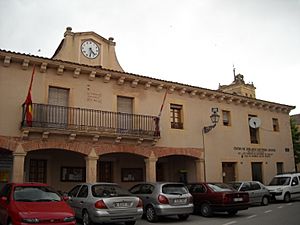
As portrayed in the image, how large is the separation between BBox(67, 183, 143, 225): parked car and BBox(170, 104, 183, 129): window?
810 centimetres

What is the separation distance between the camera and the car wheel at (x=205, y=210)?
45.1 ft

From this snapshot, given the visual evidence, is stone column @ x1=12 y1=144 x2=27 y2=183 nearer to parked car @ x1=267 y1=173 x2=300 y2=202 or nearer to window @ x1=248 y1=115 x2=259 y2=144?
parked car @ x1=267 y1=173 x2=300 y2=202

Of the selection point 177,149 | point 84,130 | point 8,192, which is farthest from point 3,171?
point 177,149

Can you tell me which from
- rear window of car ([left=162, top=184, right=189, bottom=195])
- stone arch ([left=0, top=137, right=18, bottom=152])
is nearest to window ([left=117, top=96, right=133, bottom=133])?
rear window of car ([left=162, top=184, right=189, bottom=195])

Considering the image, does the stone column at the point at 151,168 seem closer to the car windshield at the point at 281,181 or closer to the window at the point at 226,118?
the window at the point at 226,118

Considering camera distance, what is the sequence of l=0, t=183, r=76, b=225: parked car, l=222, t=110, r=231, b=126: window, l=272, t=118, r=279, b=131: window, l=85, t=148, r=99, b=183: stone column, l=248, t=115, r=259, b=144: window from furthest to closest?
1. l=272, t=118, r=279, b=131: window
2. l=248, t=115, r=259, b=144: window
3. l=222, t=110, r=231, b=126: window
4. l=85, t=148, r=99, b=183: stone column
5. l=0, t=183, r=76, b=225: parked car

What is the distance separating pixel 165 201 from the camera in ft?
40.2

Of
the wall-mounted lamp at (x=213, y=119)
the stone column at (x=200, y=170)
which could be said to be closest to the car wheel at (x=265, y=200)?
the stone column at (x=200, y=170)

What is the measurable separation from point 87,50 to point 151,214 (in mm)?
10848

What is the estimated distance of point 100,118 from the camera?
15953 millimetres

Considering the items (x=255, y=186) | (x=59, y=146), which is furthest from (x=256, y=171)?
(x=59, y=146)

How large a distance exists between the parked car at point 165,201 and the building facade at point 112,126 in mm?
3486

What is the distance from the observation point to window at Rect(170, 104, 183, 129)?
750 inches

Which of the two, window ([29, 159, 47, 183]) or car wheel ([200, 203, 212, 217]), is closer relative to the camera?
car wheel ([200, 203, 212, 217])
